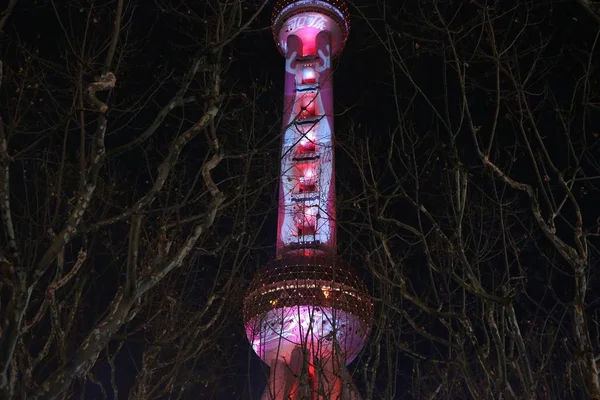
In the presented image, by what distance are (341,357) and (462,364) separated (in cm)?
195

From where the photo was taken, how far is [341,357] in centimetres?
964

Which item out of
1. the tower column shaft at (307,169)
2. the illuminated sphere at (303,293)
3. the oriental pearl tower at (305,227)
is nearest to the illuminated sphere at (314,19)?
the oriental pearl tower at (305,227)

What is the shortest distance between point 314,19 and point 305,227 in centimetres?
1106

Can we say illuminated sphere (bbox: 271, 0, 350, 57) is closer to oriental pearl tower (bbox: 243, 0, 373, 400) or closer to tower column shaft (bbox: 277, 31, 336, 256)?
oriental pearl tower (bbox: 243, 0, 373, 400)

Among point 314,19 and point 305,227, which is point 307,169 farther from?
point 314,19

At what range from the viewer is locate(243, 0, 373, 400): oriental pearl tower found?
23.5 metres

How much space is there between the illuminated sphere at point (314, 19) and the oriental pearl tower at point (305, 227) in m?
0.05

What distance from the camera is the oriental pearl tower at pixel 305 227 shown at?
77.0ft

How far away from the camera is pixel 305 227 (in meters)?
26.4

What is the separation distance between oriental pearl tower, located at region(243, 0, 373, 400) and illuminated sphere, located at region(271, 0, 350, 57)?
0.16ft

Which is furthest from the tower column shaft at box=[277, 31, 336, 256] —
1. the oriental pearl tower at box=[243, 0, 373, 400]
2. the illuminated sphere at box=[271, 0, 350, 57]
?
the illuminated sphere at box=[271, 0, 350, 57]

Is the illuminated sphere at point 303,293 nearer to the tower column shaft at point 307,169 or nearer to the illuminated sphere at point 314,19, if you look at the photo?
the tower column shaft at point 307,169

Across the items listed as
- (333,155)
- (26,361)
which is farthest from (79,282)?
(333,155)

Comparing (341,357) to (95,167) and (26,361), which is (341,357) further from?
(95,167)
